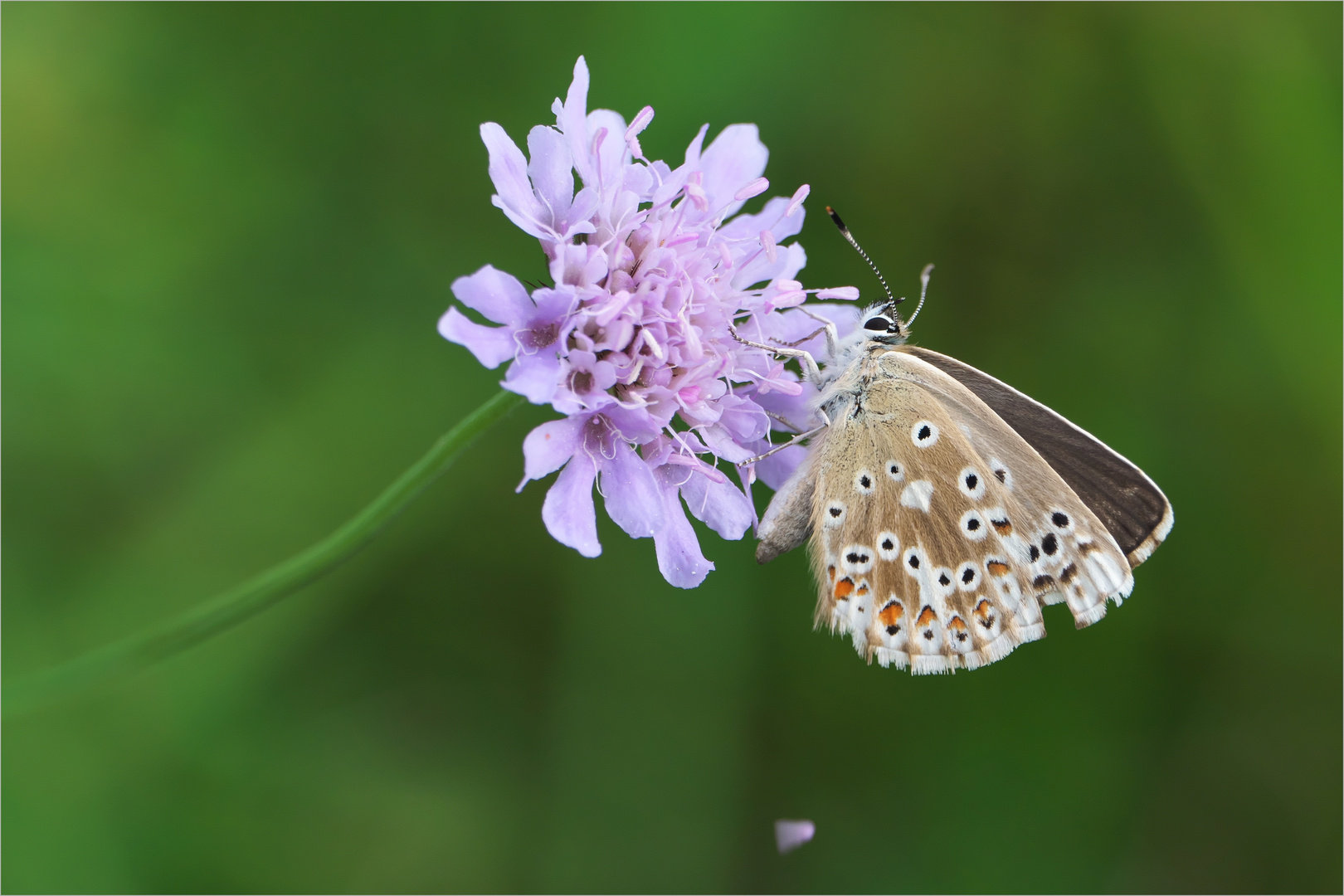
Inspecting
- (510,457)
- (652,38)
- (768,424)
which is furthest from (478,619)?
(652,38)

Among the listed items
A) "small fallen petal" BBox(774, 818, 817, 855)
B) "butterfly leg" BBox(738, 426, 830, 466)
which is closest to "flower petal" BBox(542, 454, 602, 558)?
"butterfly leg" BBox(738, 426, 830, 466)

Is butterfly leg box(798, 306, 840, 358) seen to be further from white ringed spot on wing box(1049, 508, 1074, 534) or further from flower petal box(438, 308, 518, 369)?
flower petal box(438, 308, 518, 369)

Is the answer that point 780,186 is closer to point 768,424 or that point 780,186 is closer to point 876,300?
point 876,300

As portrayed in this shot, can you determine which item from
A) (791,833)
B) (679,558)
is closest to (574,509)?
(679,558)

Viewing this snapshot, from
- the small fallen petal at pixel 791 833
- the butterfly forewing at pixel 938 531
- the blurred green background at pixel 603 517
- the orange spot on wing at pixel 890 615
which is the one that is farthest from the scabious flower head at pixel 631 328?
the blurred green background at pixel 603 517

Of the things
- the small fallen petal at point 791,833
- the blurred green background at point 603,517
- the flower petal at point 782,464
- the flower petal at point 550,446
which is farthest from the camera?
the blurred green background at point 603,517

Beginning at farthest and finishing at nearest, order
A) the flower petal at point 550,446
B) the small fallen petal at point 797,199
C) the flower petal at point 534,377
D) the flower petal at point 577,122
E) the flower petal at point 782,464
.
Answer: the flower petal at point 782,464
the small fallen petal at point 797,199
the flower petal at point 577,122
the flower petal at point 550,446
the flower petal at point 534,377

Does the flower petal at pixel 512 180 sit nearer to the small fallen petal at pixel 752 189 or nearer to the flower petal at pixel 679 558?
the small fallen petal at pixel 752 189
